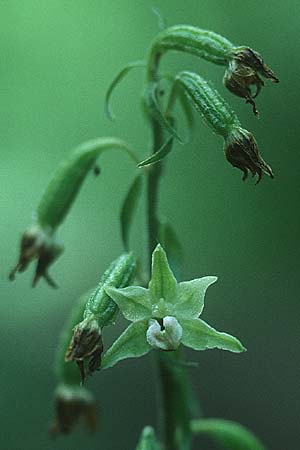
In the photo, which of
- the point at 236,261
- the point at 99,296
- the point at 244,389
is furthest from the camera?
the point at 236,261

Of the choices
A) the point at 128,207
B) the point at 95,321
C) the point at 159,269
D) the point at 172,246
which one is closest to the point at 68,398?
the point at 172,246

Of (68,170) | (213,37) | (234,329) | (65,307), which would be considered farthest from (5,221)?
(213,37)

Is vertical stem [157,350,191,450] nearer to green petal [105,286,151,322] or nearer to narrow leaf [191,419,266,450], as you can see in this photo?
narrow leaf [191,419,266,450]

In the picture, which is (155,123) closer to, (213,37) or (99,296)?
(213,37)

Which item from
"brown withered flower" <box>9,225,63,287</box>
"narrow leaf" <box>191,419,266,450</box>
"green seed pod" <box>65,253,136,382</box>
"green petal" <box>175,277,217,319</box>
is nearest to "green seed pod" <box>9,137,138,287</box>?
"brown withered flower" <box>9,225,63,287</box>

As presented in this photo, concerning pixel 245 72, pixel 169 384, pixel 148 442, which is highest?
pixel 245 72

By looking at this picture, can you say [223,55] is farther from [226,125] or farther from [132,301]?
[132,301]
